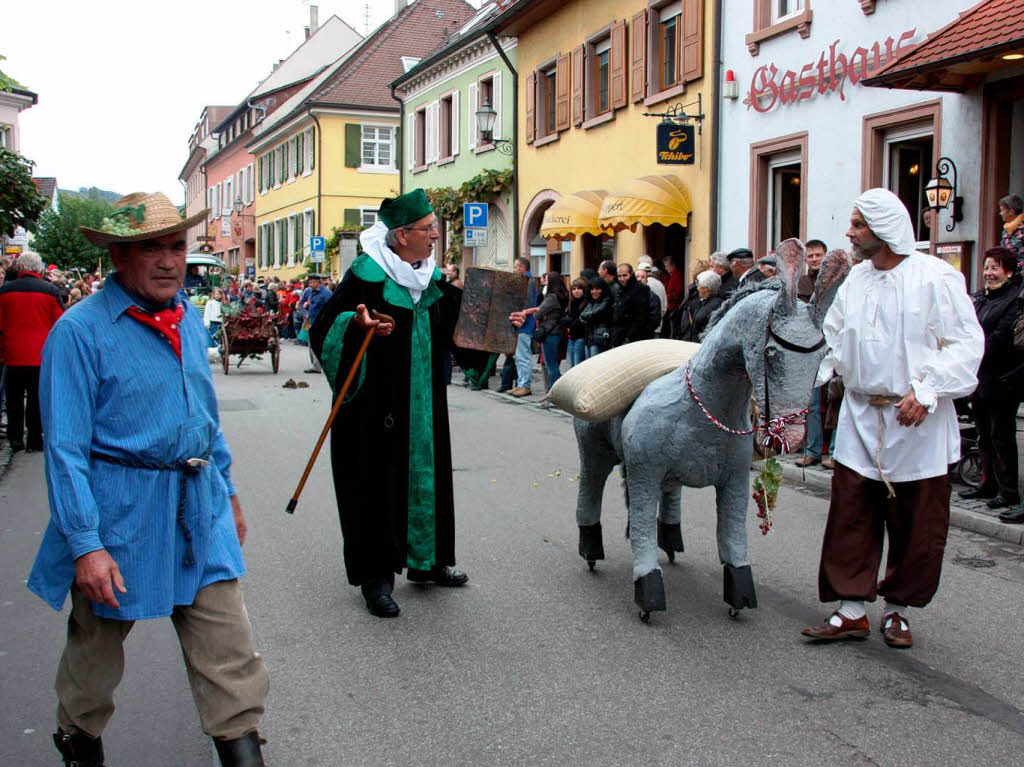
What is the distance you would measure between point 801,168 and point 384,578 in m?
11.5

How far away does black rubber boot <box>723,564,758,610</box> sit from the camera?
5246 mm

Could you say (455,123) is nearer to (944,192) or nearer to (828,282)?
(944,192)

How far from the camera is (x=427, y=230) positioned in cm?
538

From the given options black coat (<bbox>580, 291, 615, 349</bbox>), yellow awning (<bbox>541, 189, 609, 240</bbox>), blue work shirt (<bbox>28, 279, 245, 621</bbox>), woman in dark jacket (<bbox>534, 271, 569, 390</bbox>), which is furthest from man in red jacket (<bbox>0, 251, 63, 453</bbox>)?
yellow awning (<bbox>541, 189, 609, 240</bbox>)

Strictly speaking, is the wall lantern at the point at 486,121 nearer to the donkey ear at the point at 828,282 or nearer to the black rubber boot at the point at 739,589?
the black rubber boot at the point at 739,589

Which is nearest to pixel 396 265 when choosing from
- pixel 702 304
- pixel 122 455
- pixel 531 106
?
pixel 122 455

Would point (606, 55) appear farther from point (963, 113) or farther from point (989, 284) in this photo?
point (989, 284)

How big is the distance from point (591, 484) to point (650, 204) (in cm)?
1209

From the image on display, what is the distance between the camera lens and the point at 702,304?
472 inches

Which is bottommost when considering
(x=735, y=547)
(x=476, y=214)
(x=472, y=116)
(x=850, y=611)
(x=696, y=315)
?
(x=850, y=611)

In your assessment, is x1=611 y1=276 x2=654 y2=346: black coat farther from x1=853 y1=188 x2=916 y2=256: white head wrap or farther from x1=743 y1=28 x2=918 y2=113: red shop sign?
x1=853 y1=188 x2=916 y2=256: white head wrap

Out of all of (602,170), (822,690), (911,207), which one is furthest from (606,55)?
(822,690)

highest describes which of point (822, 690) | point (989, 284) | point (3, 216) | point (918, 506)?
point (3, 216)

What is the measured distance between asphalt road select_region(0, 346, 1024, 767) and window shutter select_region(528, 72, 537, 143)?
18.3 metres
